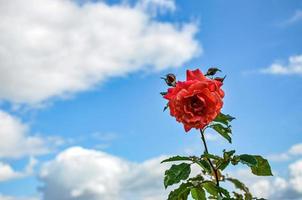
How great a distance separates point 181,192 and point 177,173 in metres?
0.24

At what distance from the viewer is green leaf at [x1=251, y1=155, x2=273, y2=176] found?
6.64m

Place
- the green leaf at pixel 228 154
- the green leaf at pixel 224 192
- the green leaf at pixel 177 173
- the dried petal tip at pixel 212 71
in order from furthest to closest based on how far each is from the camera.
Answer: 1. the dried petal tip at pixel 212 71
2. the green leaf at pixel 228 154
3. the green leaf at pixel 177 173
4. the green leaf at pixel 224 192

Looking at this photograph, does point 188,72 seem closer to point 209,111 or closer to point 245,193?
point 209,111

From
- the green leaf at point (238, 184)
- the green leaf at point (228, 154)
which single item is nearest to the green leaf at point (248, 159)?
the green leaf at point (228, 154)

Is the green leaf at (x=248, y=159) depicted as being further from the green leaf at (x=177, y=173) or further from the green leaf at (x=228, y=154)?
the green leaf at (x=177, y=173)

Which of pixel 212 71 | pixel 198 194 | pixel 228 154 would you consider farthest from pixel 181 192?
pixel 212 71

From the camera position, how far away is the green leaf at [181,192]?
21.5ft

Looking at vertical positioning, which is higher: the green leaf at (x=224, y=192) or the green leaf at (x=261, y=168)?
the green leaf at (x=261, y=168)

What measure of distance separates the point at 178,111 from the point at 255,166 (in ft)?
3.77

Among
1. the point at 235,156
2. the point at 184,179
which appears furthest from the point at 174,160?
the point at 235,156

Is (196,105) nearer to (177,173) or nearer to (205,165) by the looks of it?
(205,165)

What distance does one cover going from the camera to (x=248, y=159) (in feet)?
21.1

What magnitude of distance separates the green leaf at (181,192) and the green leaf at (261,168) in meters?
0.85

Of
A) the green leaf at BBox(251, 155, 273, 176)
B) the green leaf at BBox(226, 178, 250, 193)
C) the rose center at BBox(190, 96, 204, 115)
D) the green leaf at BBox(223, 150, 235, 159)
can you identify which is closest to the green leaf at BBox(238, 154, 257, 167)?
the green leaf at BBox(223, 150, 235, 159)
